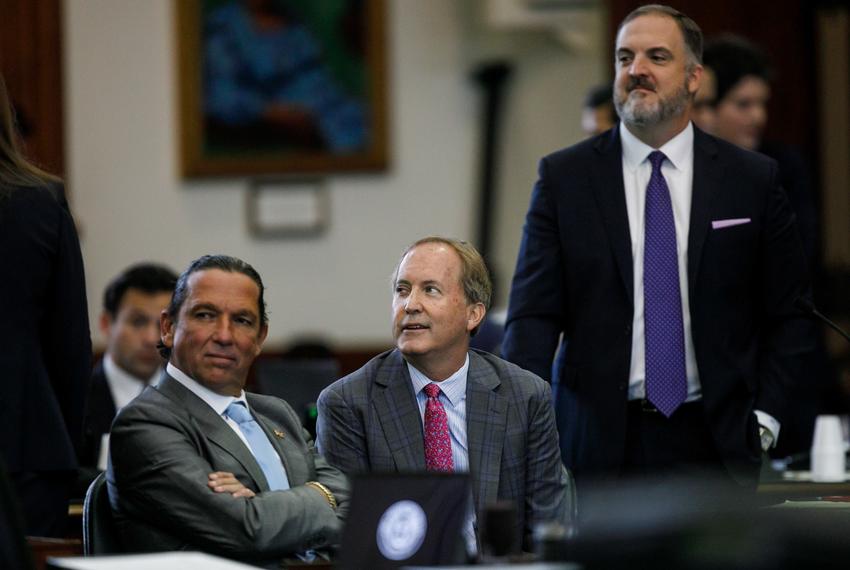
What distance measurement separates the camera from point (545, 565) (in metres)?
1.96

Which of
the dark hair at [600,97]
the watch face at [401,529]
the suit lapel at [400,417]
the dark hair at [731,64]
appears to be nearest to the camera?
the watch face at [401,529]

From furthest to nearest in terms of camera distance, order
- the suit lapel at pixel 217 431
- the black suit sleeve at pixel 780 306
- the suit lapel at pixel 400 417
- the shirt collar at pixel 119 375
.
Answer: the shirt collar at pixel 119 375 < the black suit sleeve at pixel 780 306 < the suit lapel at pixel 400 417 < the suit lapel at pixel 217 431

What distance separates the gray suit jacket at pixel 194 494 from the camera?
2859 mm

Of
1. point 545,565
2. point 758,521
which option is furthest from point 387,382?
point 758,521

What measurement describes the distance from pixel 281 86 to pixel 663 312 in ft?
19.3

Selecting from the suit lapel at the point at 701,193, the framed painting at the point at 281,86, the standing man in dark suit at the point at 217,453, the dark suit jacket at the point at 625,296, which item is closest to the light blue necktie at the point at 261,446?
the standing man in dark suit at the point at 217,453

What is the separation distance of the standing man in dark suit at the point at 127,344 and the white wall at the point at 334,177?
4013mm

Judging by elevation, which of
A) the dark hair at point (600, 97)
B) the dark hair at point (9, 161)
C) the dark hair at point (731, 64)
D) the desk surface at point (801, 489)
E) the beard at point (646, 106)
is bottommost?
the desk surface at point (801, 489)

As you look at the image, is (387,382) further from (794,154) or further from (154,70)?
(154,70)

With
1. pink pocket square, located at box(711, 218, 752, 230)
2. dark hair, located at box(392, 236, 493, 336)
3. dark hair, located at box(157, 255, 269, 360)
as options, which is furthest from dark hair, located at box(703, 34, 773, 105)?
dark hair, located at box(157, 255, 269, 360)

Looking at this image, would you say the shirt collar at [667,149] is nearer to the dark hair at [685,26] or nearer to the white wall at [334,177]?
the dark hair at [685,26]

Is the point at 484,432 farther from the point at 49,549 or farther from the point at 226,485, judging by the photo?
the point at 49,549

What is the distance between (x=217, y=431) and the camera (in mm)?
3078

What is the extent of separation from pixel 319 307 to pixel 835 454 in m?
5.46
